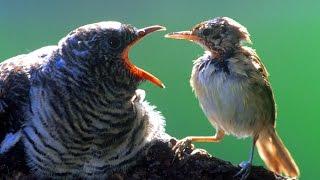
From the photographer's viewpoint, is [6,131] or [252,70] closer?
[6,131]

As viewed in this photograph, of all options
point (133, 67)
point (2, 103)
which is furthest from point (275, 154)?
point (2, 103)

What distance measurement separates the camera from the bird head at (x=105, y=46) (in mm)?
2277

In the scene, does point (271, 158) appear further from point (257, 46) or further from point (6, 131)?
point (257, 46)

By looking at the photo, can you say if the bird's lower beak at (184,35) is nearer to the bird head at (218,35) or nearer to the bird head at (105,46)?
the bird head at (218,35)

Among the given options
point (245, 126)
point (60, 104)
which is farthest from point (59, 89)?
point (245, 126)

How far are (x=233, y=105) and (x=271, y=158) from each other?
0.28 meters

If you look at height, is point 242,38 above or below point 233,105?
above

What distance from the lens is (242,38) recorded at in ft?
8.62

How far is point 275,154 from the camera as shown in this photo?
103 inches

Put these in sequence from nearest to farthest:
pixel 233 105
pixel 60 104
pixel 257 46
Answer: pixel 60 104, pixel 233 105, pixel 257 46

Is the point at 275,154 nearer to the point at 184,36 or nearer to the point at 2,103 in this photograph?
the point at 184,36

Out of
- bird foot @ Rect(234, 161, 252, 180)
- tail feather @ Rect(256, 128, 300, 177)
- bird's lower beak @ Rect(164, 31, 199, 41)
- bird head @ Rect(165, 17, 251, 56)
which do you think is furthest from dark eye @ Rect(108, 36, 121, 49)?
tail feather @ Rect(256, 128, 300, 177)

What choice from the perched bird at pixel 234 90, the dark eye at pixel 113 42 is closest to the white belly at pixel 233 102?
the perched bird at pixel 234 90

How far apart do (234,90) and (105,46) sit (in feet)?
1.73
